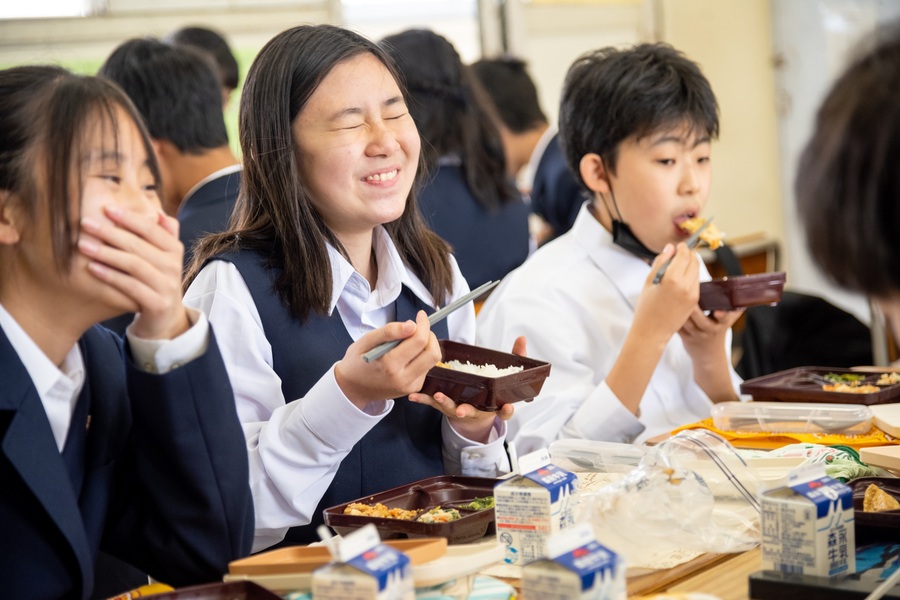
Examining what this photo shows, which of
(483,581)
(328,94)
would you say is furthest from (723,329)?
(483,581)

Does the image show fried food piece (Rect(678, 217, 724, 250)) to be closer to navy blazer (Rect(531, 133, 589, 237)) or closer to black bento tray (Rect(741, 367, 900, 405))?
black bento tray (Rect(741, 367, 900, 405))

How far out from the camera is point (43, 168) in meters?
1.26

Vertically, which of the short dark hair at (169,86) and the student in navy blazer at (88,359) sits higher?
the short dark hair at (169,86)

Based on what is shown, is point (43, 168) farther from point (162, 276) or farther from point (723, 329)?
point (723, 329)

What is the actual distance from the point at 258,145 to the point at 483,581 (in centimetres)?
93

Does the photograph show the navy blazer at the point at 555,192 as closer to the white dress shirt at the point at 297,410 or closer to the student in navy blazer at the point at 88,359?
the white dress shirt at the point at 297,410

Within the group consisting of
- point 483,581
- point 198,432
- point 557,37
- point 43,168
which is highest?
point 557,37

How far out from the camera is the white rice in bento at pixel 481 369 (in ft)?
5.52

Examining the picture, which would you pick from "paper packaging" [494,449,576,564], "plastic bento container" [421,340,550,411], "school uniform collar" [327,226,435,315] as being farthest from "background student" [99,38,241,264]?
"paper packaging" [494,449,576,564]

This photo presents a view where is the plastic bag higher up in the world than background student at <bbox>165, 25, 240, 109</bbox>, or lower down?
lower down

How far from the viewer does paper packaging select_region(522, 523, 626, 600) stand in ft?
3.24

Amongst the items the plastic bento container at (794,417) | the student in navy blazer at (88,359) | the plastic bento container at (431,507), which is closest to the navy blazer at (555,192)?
the plastic bento container at (794,417)

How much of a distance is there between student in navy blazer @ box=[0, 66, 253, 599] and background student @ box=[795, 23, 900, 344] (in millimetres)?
747

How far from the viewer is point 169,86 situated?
116 inches
